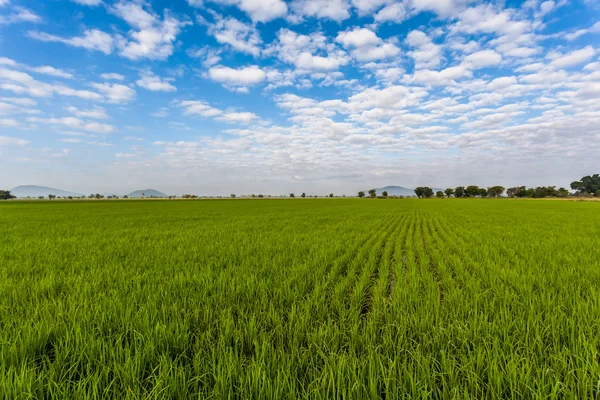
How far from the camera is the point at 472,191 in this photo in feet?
529

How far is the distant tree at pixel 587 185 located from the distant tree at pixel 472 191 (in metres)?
45.7

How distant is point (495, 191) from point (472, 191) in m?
11.8

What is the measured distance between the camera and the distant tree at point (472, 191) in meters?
159

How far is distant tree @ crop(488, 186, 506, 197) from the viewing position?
15562cm

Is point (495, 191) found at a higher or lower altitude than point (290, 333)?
higher

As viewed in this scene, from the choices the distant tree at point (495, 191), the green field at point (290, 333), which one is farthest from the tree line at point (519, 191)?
the green field at point (290, 333)

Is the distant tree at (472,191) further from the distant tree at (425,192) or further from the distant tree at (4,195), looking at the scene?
the distant tree at (4,195)

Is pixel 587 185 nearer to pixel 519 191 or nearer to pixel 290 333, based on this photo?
pixel 519 191

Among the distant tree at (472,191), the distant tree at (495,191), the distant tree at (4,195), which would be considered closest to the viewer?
the distant tree at (4,195)

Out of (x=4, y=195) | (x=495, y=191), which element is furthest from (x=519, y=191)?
(x=4, y=195)

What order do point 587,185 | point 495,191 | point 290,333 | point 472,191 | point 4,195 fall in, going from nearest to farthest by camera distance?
point 290,333 < point 4,195 < point 587,185 < point 495,191 < point 472,191

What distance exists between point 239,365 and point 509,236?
1257cm

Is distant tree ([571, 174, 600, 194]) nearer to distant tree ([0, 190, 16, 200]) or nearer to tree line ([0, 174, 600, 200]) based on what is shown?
tree line ([0, 174, 600, 200])

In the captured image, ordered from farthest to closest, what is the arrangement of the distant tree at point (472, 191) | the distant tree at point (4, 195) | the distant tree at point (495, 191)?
the distant tree at point (472, 191) → the distant tree at point (495, 191) → the distant tree at point (4, 195)
